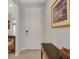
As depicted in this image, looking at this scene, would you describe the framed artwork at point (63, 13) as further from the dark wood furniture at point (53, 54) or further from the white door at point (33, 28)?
the white door at point (33, 28)

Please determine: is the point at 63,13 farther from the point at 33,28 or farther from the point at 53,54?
the point at 33,28

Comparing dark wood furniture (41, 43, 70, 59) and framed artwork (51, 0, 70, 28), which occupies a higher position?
framed artwork (51, 0, 70, 28)

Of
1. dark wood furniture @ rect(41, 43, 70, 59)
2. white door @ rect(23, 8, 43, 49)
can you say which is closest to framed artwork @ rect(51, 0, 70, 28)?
dark wood furniture @ rect(41, 43, 70, 59)

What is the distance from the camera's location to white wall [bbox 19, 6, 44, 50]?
645cm

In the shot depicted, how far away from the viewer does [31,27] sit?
6496 mm

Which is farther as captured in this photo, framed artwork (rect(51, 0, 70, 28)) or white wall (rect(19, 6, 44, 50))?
white wall (rect(19, 6, 44, 50))

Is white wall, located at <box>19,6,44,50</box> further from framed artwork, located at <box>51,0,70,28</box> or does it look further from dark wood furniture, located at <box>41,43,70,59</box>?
dark wood furniture, located at <box>41,43,70,59</box>

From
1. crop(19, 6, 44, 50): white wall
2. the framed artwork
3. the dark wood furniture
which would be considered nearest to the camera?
the dark wood furniture

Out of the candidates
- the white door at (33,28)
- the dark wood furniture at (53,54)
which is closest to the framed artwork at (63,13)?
the dark wood furniture at (53,54)
